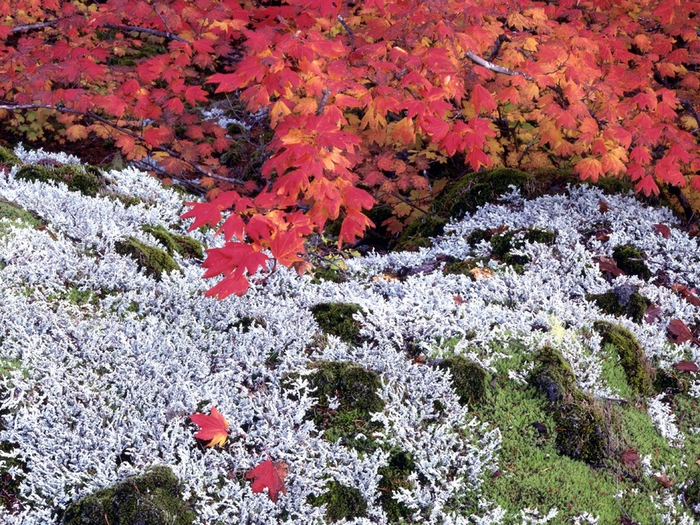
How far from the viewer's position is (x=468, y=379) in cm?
418

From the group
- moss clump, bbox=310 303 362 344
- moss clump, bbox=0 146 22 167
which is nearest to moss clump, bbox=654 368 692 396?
moss clump, bbox=310 303 362 344

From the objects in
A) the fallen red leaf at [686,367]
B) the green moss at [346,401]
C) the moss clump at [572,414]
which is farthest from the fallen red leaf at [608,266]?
the green moss at [346,401]

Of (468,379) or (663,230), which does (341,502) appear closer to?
(468,379)

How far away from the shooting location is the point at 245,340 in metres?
4.32

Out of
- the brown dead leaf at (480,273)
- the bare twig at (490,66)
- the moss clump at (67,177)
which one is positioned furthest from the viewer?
the moss clump at (67,177)

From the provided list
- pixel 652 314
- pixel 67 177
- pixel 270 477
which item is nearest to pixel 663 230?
pixel 652 314

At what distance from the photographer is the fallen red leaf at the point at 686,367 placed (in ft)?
15.6

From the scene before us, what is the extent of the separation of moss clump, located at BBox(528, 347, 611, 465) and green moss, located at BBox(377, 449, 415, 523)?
3.29 ft

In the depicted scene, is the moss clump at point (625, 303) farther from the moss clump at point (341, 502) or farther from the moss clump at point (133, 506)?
the moss clump at point (133, 506)

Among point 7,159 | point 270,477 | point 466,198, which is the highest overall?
point 270,477

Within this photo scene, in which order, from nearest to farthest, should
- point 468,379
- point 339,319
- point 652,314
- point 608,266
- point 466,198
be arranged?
point 468,379
point 339,319
point 652,314
point 608,266
point 466,198

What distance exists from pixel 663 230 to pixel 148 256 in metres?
4.79

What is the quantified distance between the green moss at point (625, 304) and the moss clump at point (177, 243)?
11.5 feet

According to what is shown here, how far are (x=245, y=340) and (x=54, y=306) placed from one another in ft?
4.27
